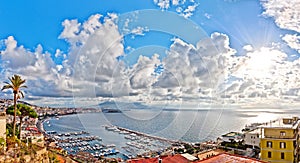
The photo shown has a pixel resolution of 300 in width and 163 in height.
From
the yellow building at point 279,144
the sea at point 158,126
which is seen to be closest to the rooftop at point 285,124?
the yellow building at point 279,144

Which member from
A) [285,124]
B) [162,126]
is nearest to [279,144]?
[285,124]

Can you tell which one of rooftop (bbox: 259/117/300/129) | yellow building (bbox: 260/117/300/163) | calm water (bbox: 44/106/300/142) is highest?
rooftop (bbox: 259/117/300/129)

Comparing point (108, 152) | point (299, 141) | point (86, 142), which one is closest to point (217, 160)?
point (299, 141)

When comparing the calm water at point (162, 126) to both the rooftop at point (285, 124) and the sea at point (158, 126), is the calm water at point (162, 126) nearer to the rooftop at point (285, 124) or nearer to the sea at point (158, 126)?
the sea at point (158, 126)

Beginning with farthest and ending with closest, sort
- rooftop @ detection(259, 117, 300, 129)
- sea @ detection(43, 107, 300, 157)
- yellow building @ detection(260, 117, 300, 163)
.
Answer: sea @ detection(43, 107, 300, 157), rooftop @ detection(259, 117, 300, 129), yellow building @ detection(260, 117, 300, 163)

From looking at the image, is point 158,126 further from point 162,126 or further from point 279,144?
point 279,144

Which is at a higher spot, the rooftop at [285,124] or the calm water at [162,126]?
the rooftop at [285,124]

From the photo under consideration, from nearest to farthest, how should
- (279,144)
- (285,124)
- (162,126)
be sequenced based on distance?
(279,144)
(285,124)
(162,126)

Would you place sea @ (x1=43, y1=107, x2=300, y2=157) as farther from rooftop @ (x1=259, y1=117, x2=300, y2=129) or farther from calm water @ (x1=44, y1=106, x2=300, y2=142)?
rooftop @ (x1=259, y1=117, x2=300, y2=129)

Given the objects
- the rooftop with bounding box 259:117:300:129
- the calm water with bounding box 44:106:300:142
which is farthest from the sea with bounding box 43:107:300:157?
the rooftop with bounding box 259:117:300:129

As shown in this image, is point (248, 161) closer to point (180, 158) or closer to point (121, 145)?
point (180, 158)

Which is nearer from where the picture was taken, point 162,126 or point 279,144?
point 279,144
